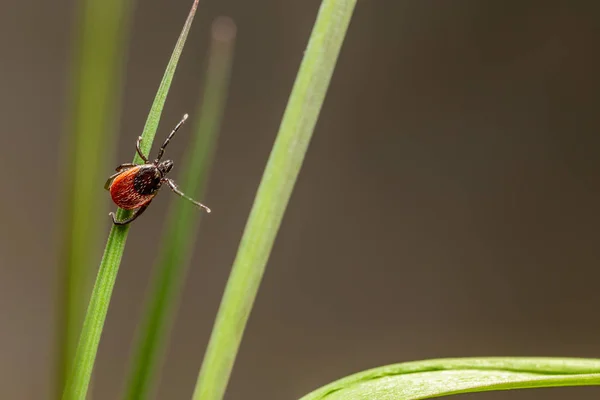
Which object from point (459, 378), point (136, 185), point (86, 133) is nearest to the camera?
point (86, 133)

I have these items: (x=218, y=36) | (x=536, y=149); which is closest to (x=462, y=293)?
(x=536, y=149)

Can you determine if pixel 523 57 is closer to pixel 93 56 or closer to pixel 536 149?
pixel 536 149

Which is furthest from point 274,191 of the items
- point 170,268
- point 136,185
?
point 136,185

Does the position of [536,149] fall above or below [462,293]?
above

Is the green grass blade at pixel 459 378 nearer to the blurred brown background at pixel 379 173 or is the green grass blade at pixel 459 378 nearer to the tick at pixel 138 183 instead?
the tick at pixel 138 183

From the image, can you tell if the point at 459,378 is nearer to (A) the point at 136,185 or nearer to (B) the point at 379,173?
(A) the point at 136,185

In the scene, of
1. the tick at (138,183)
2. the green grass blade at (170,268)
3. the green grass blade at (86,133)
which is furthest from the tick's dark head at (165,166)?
the green grass blade at (86,133)

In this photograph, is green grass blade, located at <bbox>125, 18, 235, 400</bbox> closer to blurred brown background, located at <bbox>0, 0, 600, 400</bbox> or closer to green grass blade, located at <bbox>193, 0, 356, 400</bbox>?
green grass blade, located at <bbox>193, 0, 356, 400</bbox>
